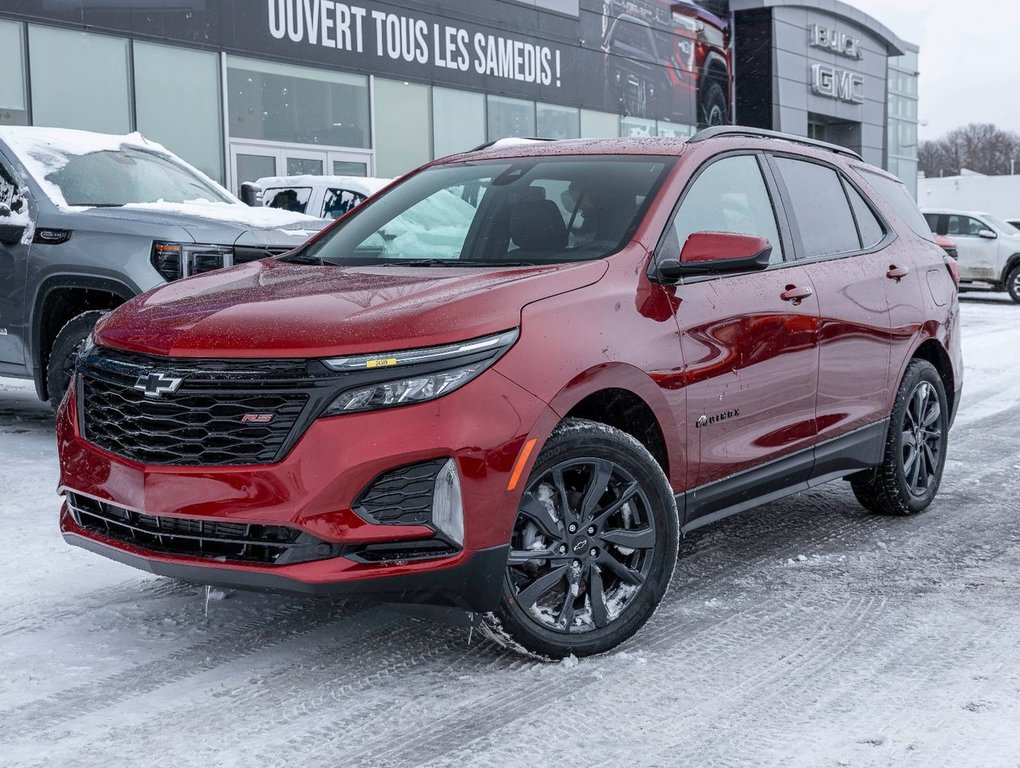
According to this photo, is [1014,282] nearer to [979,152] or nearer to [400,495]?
[400,495]

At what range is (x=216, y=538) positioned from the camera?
11.7 ft

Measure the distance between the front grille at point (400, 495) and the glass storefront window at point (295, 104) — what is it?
56.6 ft

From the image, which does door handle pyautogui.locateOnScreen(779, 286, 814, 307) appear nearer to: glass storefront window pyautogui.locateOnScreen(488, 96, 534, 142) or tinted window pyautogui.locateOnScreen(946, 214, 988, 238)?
glass storefront window pyautogui.locateOnScreen(488, 96, 534, 142)

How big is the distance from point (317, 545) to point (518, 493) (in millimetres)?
607

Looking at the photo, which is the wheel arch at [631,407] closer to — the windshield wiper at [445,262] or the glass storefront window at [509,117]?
the windshield wiper at [445,262]

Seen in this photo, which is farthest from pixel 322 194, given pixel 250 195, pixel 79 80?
pixel 79 80

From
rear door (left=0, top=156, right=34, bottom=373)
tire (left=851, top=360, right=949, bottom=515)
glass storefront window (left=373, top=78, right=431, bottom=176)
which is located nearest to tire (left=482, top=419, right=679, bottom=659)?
tire (left=851, top=360, right=949, bottom=515)

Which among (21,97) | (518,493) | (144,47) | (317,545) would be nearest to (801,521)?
(518,493)

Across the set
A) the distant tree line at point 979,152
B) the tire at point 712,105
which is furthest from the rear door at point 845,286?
the distant tree line at point 979,152

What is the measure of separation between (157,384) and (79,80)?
15.1 metres

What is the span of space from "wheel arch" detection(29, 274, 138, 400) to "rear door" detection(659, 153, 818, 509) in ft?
13.3

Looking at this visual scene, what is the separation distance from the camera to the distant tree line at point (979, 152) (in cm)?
11456

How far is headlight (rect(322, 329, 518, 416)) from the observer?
3.45 meters

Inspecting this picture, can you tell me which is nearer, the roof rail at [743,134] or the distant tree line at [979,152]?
the roof rail at [743,134]
